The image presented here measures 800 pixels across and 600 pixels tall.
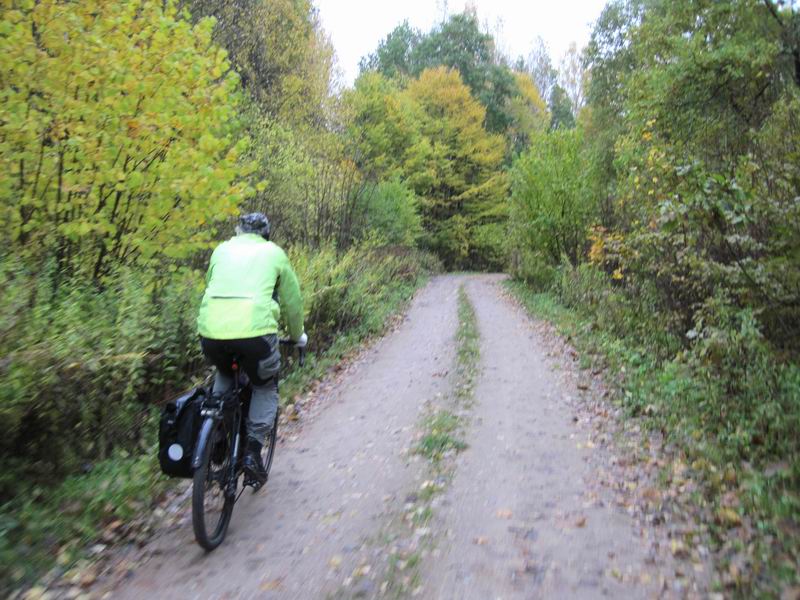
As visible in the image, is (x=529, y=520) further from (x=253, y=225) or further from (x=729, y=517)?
(x=253, y=225)

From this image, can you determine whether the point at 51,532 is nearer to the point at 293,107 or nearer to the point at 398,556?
the point at 398,556

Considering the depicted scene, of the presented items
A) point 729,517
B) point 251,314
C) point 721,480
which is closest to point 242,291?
point 251,314

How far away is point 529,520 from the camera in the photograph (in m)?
4.40

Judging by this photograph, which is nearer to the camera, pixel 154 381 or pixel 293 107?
pixel 154 381

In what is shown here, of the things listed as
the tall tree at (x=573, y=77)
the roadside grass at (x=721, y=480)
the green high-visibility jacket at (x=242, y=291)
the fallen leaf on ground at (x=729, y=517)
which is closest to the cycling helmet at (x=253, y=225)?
the green high-visibility jacket at (x=242, y=291)

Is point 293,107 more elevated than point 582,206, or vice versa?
point 293,107

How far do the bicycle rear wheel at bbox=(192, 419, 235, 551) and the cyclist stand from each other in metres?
0.24

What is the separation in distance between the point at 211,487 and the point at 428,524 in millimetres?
1554

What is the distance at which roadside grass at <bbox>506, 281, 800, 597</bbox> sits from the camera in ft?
11.1

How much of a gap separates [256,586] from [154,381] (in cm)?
277

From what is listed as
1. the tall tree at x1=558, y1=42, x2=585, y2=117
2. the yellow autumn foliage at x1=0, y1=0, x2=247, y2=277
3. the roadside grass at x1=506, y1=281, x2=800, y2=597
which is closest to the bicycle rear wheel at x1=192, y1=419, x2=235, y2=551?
the yellow autumn foliage at x1=0, y1=0, x2=247, y2=277

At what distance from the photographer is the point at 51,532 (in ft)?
12.7

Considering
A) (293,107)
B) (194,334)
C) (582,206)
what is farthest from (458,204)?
(194,334)

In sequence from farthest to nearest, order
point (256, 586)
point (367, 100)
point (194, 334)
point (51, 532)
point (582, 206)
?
point (367, 100)
point (582, 206)
point (194, 334)
point (51, 532)
point (256, 586)
